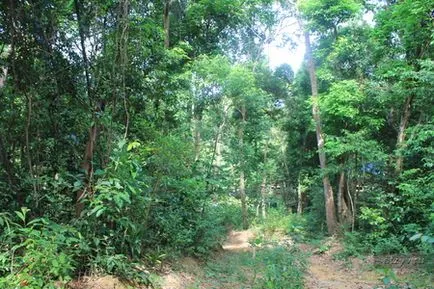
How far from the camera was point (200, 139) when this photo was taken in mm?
12703

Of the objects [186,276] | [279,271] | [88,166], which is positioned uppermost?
[88,166]

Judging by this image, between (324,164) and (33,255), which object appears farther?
(324,164)

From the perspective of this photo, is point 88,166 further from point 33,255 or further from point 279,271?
point 279,271

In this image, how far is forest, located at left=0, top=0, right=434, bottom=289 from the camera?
399cm

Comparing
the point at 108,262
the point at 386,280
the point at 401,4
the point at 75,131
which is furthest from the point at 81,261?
the point at 401,4

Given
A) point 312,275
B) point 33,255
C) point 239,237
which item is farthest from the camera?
point 239,237

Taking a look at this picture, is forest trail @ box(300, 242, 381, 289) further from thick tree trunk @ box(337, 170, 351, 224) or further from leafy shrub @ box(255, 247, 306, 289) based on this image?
thick tree trunk @ box(337, 170, 351, 224)

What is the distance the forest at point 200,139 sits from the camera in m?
3.99

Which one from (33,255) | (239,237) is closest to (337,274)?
(239,237)

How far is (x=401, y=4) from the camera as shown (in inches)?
372

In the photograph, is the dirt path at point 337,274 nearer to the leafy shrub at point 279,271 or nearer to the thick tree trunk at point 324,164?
the leafy shrub at point 279,271

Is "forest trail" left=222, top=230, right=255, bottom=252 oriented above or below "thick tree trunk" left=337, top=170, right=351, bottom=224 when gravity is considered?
below

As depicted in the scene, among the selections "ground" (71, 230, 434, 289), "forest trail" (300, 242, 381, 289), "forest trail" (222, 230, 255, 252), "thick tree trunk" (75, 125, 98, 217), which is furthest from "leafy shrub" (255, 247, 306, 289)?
"forest trail" (222, 230, 255, 252)

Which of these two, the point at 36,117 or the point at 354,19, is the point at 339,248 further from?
the point at 36,117
